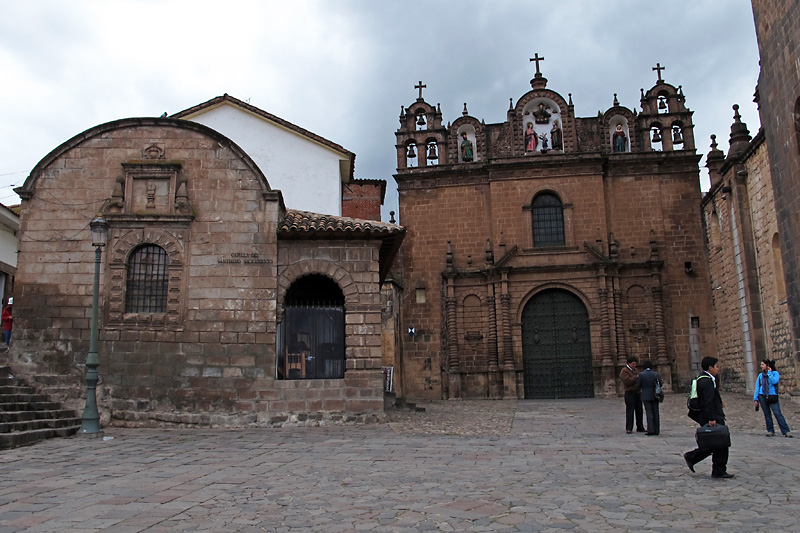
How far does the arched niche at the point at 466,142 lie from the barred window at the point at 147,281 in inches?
624

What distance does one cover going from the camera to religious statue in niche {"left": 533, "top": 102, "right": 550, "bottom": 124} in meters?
27.9

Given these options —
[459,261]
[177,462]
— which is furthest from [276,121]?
[177,462]

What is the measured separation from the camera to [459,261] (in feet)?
88.5

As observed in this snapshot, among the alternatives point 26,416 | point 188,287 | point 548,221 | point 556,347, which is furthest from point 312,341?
point 548,221

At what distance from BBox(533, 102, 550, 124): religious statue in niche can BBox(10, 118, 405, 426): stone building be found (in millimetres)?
14950

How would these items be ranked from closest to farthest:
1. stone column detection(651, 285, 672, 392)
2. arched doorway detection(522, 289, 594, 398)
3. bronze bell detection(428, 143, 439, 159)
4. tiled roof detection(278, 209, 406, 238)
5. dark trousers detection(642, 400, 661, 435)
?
dark trousers detection(642, 400, 661, 435) → tiled roof detection(278, 209, 406, 238) → stone column detection(651, 285, 672, 392) → arched doorway detection(522, 289, 594, 398) → bronze bell detection(428, 143, 439, 159)

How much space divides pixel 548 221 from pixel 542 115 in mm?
4558

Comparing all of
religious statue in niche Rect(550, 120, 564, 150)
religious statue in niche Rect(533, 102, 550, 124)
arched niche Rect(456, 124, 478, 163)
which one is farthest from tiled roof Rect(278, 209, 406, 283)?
religious statue in niche Rect(533, 102, 550, 124)

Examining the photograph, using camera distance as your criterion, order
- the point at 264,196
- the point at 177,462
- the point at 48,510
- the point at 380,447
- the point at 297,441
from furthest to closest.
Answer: the point at 264,196 → the point at 297,441 → the point at 380,447 → the point at 177,462 → the point at 48,510

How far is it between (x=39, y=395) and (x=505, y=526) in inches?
464

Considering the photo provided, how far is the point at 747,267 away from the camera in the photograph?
2094 centimetres

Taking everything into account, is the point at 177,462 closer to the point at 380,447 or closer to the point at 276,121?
the point at 380,447

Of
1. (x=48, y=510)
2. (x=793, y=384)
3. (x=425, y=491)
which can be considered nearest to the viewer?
(x=48, y=510)

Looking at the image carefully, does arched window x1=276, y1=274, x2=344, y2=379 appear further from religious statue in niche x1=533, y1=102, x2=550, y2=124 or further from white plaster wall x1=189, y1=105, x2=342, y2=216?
religious statue in niche x1=533, y1=102, x2=550, y2=124
